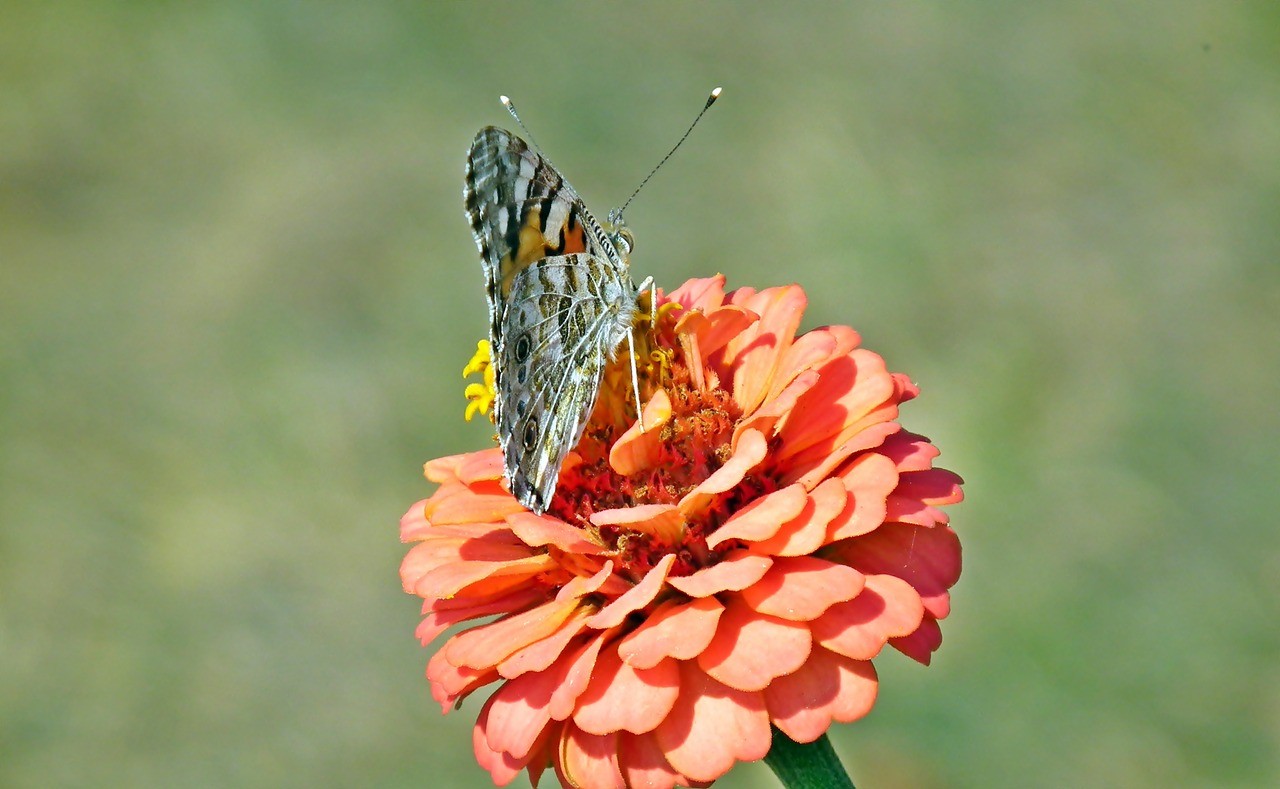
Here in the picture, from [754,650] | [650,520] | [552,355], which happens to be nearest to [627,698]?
[754,650]

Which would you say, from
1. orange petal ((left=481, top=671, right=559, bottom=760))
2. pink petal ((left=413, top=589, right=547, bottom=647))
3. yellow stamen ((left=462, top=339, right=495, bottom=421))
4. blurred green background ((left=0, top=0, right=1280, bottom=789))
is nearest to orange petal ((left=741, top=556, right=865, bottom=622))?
orange petal ((left=481, top=671, right=559, bottom=760))

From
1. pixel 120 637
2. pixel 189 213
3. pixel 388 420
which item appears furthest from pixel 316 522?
pixel 189 213

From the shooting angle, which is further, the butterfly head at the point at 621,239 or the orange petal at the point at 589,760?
the butterfly head at the point at 621,239

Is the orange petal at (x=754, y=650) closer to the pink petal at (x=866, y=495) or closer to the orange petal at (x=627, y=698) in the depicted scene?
the orange petal at (x=627, y=698)

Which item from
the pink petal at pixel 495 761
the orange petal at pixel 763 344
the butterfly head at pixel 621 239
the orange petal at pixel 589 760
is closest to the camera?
the orange petal at pixel 589 760

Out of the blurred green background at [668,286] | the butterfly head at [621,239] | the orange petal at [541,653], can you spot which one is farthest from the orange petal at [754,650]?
the blurred green background at [668,286]

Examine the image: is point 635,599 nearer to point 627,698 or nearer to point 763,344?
point 627,698
